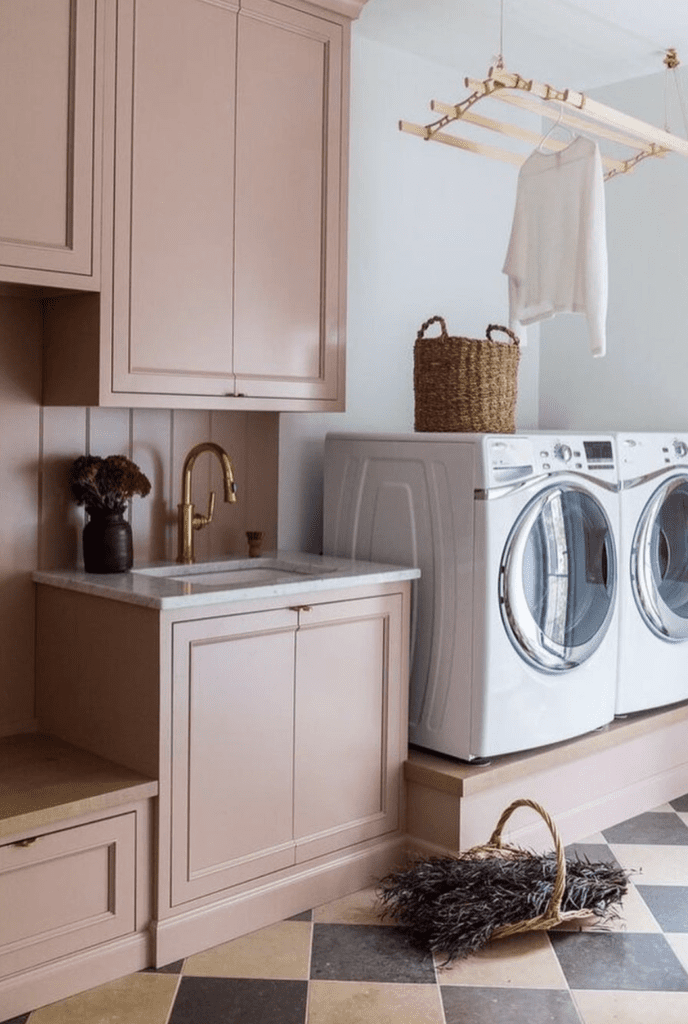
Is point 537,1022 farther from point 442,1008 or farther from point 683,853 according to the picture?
point 683,853

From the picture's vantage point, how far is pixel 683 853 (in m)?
3.19

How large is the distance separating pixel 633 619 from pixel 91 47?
2.21 metres

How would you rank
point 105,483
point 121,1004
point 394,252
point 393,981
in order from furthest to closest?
point 394,252, point 105,483, point 393,981, point 121,1004

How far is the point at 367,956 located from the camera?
2549 millimetres

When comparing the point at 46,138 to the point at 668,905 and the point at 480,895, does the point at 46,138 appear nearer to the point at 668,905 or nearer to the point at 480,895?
the point at 480,895

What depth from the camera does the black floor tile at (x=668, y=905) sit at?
2730 mm

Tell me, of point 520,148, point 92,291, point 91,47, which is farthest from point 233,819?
point 520,148

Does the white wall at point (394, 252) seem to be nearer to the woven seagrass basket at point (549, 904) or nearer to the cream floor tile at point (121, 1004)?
the woven seagrass basket at point (549, 904)

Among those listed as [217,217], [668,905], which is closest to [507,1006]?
[668,905]

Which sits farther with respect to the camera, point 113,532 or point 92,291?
point 113,532

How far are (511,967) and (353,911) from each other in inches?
17.7

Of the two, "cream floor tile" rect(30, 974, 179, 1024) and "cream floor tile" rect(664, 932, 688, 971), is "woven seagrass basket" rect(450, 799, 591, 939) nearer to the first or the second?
"cream floor tile" rect(664, 932, 688, 971)

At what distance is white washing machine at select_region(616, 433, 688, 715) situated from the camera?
11.3 ft

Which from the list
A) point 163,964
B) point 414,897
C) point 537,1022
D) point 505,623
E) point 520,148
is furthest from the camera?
point 520,148
